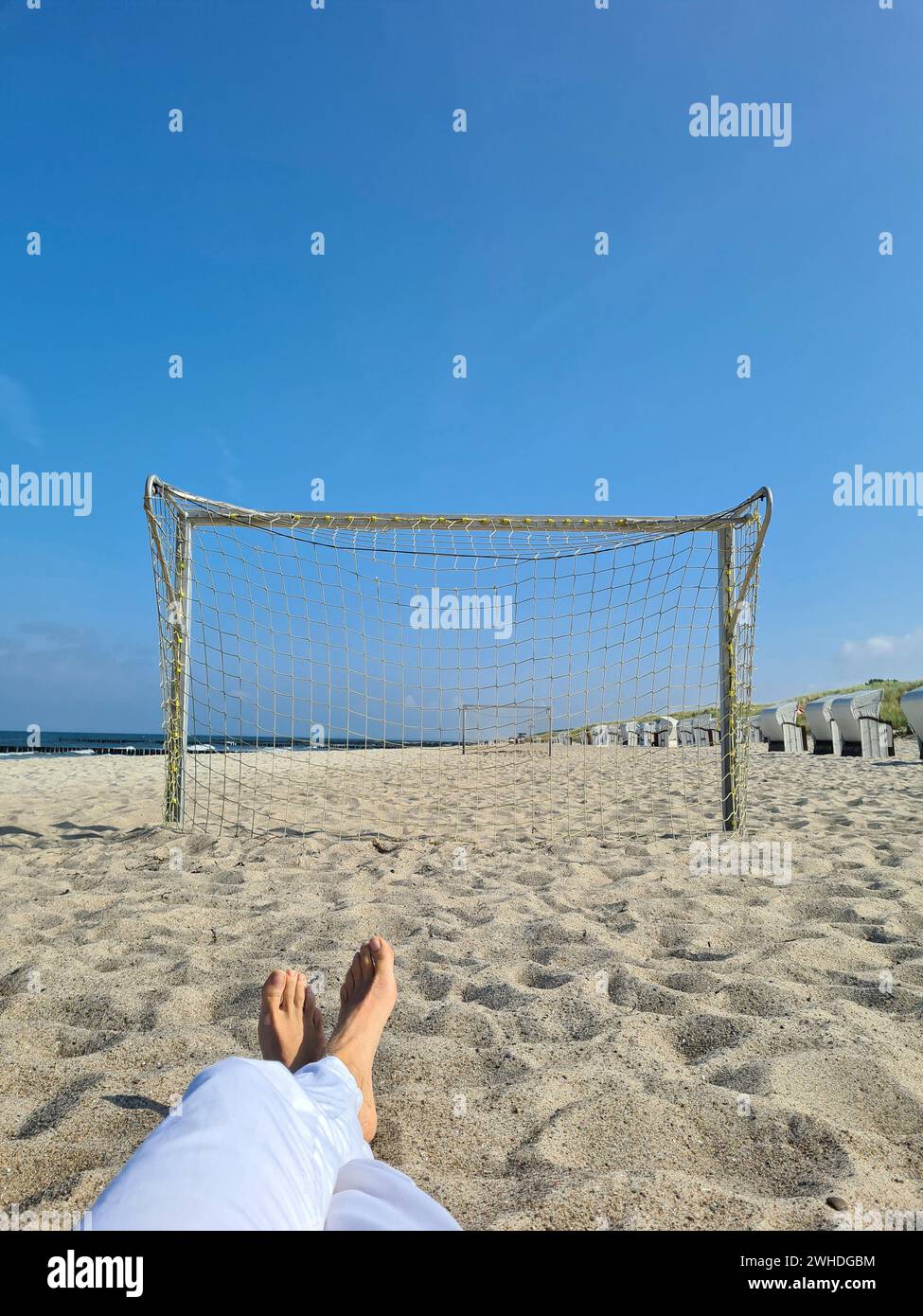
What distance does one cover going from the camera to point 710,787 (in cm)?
638

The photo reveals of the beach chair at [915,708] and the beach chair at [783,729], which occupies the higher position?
the beach chair at [915,708]

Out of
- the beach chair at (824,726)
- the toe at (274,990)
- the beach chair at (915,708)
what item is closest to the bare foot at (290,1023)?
the toe at (274,990)

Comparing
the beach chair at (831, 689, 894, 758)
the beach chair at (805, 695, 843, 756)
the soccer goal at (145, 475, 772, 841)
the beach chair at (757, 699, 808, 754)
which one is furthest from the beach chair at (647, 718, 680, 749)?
the soccer goal at (145, 475, 772, 841)

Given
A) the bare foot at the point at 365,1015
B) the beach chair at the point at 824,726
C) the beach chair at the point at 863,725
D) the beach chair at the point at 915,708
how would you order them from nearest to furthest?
the bare foot at the point at 365,1015, the beach chair at the point at 915,708, the beach chair at the point at 863,725, the beach chair at the point at 824,726

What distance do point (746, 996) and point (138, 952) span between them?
1723 millimetres

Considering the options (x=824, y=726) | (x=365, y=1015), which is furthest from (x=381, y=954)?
(x=824, y=726)

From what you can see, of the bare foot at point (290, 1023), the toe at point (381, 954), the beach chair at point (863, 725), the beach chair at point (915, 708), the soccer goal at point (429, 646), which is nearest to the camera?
the bare foot at point (290, 1023)

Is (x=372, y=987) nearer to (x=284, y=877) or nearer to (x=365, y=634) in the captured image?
(x=284, y=877)

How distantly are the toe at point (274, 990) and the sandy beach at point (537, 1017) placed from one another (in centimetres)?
12

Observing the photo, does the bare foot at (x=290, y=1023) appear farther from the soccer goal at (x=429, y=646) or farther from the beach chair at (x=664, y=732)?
the beach chair at (x=664, y=732)

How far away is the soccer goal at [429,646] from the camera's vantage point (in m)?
4.38

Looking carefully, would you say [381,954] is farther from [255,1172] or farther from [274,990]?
[255,1172]

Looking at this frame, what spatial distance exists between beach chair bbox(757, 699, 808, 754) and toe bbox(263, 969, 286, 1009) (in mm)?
13118
